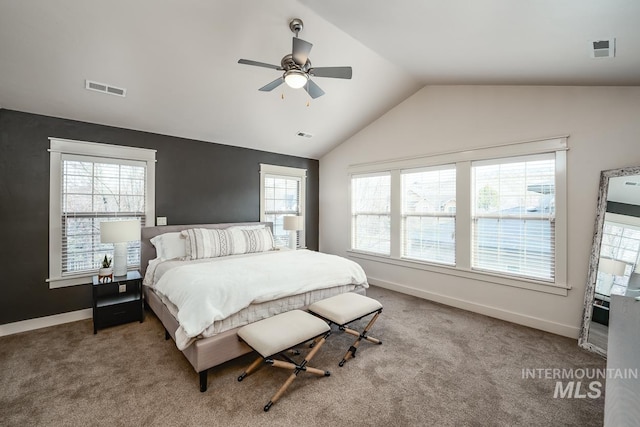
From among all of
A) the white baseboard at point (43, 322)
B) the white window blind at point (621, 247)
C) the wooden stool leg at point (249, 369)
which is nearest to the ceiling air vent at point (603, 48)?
the white window blind at point (621, 247)

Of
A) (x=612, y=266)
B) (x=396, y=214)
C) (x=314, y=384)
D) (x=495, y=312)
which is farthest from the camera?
(x=396, y=214)

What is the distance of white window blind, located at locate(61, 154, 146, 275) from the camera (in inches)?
130

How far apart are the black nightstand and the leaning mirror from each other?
4.91 metres

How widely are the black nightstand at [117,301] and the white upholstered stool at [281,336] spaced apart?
6.13ft

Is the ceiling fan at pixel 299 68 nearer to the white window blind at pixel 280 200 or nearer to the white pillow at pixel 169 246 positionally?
the white pillow at pixel 169 246

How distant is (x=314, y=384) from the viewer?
2139 mm

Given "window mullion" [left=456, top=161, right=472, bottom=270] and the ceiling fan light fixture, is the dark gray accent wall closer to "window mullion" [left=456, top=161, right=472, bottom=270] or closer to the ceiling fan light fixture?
the ceiling fan light fixture

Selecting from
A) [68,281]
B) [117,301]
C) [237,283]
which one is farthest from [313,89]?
[68,281]

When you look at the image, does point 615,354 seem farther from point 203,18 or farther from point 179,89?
point 179,89

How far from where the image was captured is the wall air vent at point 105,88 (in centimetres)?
284

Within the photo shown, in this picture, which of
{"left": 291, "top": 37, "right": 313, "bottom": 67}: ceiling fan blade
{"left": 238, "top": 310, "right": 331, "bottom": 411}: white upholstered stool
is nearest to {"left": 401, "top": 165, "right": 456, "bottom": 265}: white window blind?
{"left": 238, "top": 310, "right": 331, "bottom": 411}: white upholstered stool

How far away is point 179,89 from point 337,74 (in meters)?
2.00

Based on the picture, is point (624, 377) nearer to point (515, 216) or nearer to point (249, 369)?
point (249, 369)

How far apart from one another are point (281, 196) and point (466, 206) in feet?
10.8
